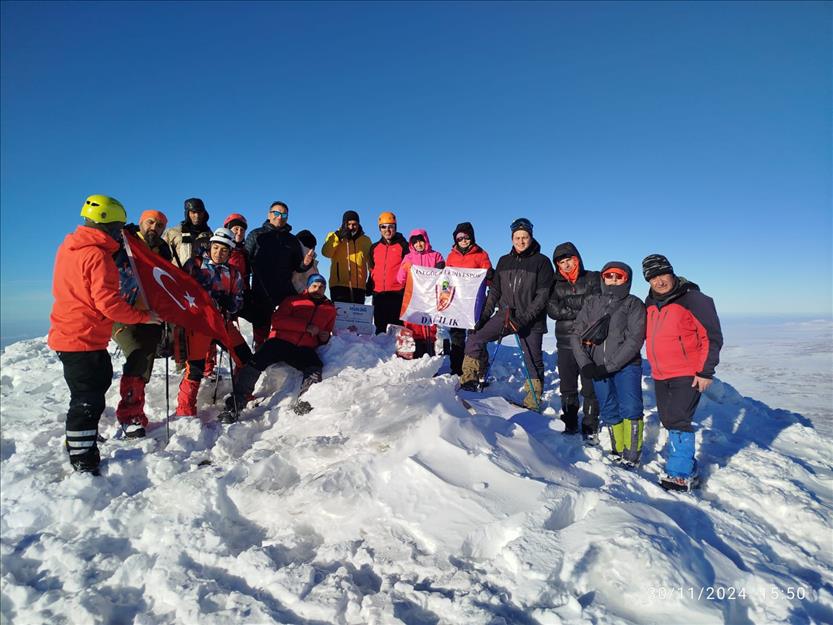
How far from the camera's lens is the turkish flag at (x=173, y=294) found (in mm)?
4426

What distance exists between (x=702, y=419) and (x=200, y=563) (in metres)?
6.94

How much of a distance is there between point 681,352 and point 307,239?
18.3ft

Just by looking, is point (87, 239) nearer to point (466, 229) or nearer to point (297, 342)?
point (297, 342)

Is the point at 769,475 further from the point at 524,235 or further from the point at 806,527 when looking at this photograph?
the point at 524,235

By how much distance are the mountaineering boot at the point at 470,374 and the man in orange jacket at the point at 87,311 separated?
14.8 ft

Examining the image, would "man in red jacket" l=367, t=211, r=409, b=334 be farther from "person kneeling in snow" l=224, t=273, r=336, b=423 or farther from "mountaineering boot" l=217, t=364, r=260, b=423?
"mountaineering boot" l=217, t=364, r=260, b=423

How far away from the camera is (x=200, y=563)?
269 cm

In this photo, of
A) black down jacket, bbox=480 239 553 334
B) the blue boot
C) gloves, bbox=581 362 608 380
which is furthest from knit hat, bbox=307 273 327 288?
the blue boot

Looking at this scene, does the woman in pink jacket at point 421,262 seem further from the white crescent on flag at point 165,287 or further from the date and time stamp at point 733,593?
the date and time stamp at point 733,593

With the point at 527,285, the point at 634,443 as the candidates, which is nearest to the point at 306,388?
the point at 527,285

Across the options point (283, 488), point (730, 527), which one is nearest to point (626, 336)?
point (730, 527)

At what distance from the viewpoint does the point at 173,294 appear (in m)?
4.64

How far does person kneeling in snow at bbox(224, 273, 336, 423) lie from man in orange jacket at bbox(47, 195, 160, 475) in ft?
4.89

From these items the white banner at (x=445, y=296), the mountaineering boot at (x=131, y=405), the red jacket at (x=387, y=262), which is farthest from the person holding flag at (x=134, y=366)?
the white banner at (x=445, y=296)
